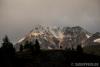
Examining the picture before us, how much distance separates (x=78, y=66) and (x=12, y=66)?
143 ft

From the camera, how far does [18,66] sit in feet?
647

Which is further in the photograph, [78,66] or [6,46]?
[6,46]

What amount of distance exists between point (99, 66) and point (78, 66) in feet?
56.6

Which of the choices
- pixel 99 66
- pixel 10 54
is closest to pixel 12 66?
pixel 10 54

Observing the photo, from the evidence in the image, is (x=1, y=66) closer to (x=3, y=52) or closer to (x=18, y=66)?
(x=3, y=52)

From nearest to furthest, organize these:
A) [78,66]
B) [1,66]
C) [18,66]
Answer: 1. [1,66]
2. [78,66]
3. [18,66]

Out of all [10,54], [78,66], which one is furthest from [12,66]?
[78,66]

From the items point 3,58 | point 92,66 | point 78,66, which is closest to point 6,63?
point 3,58

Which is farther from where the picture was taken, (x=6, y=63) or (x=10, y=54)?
(x=10, y=54)

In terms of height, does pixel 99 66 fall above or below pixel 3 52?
below

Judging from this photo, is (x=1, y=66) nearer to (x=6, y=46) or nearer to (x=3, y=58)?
(x=3, y=58)

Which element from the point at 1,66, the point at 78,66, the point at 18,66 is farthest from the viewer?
the point at 18,66

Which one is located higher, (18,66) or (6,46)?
(6,46)

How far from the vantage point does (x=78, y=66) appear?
183m
